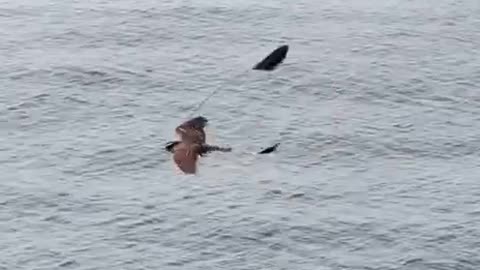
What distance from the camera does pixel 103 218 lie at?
2096 inches

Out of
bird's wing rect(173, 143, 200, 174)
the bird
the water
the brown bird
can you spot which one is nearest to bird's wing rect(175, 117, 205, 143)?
the brown bird

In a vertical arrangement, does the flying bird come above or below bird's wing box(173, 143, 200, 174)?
above

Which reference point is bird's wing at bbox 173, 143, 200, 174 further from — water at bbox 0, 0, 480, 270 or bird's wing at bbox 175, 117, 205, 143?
water at bbox 0, 0, 480, 270

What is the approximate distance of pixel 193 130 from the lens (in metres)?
58.4

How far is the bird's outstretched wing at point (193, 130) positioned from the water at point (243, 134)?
1.11m

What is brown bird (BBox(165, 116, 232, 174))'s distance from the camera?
57438 millimetres

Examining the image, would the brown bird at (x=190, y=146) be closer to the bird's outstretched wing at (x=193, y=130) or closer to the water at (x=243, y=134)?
the bird's outstretched wing at (x=193, y=130)

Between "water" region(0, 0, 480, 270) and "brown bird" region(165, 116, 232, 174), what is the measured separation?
0.45 m

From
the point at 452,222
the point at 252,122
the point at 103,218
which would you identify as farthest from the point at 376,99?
the point at 103,218

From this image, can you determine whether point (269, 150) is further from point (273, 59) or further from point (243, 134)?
point (273, 59)

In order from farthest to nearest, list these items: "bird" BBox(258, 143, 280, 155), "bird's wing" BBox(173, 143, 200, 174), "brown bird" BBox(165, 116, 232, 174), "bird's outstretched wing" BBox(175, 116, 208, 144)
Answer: "bird" BBox(258, 143, 280, 155) < "bird's outstretched wing" BBox(175, 116, 208, 144) < "brown bird" BBox(165, 116, 232, 174) < "bird's wing" BBox(173, 143, 200, 174)

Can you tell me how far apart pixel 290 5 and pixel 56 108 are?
58.8 ft

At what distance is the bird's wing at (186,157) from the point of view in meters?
57.3

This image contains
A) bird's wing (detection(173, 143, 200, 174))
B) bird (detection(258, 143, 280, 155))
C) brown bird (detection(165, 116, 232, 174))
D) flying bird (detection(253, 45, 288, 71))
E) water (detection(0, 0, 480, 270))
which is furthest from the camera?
flying bird (detection(253, 45, 288, 71))
